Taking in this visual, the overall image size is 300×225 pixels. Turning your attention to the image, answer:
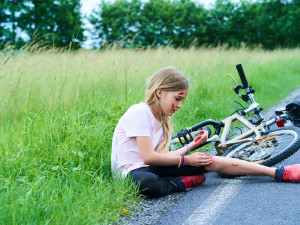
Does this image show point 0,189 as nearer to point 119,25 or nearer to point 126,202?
point 126,202

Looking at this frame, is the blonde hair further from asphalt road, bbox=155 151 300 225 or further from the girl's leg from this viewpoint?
asphalt road, bbox=155 151 300 225

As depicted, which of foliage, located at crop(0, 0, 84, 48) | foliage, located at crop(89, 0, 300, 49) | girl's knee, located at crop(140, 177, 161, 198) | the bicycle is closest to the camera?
girl's knee, located at crop(140, 177, 161, 198)

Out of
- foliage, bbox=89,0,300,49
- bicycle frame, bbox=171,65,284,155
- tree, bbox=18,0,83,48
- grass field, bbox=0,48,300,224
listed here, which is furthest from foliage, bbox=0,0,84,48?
bicycle frame, bbox=171,65,284,155

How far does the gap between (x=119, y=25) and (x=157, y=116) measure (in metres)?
44.0

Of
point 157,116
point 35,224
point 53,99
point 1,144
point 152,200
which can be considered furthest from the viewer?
point 53,99

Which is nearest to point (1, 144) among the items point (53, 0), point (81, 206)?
point (81, 206)

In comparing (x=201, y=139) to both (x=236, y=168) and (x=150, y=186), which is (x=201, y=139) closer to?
(x=236, y=168)

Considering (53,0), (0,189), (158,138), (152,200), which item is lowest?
(152,200)

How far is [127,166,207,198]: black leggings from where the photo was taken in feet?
11.1

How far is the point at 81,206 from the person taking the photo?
114 inches

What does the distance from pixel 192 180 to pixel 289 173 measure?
0.91 m

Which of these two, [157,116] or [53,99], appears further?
[53,99]

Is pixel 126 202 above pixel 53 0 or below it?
below

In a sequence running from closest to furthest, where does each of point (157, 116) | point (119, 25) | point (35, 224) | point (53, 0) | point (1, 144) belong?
point (35, 224)
point (157, 116)
point (1, 144)
point (53, 0)
point (119, 25)
